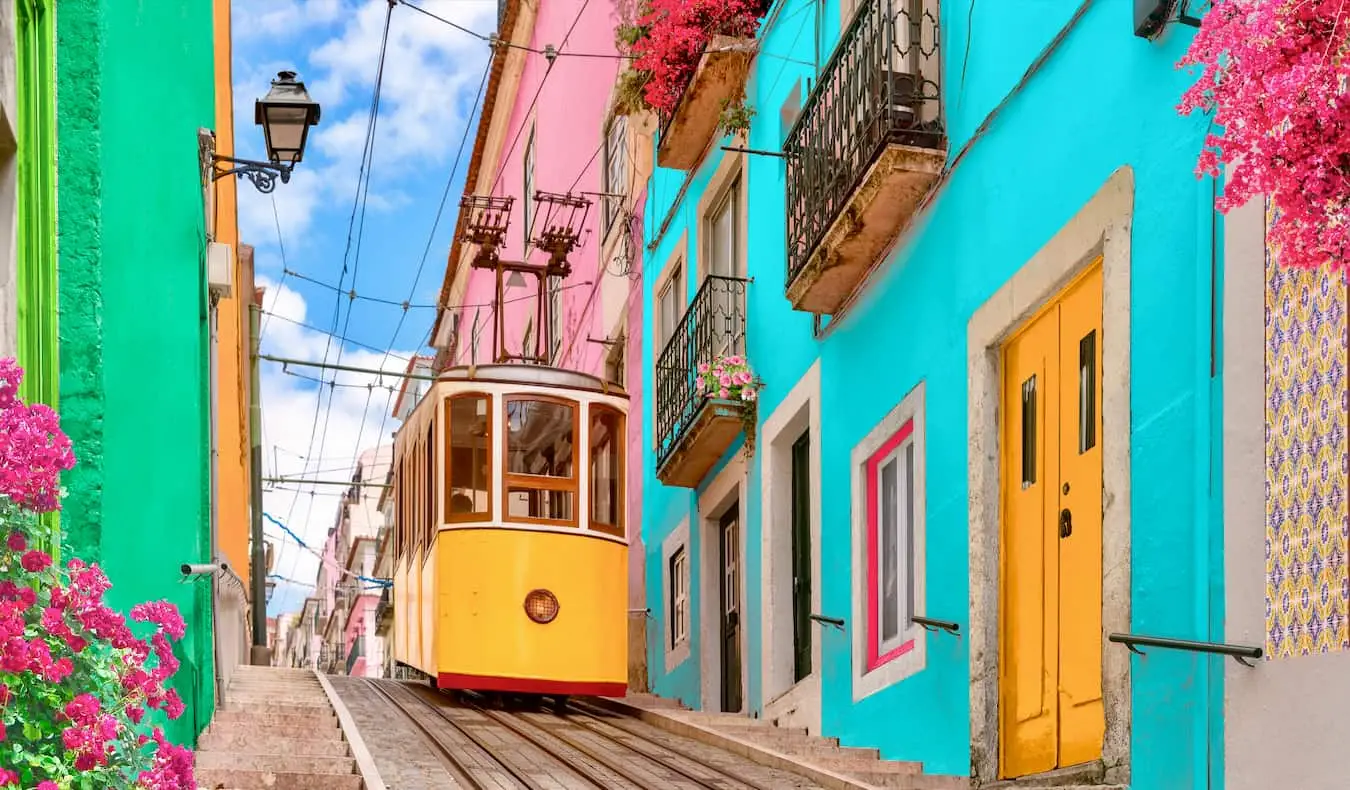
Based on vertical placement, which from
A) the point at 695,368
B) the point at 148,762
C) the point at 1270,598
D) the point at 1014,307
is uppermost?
the point at 695,368

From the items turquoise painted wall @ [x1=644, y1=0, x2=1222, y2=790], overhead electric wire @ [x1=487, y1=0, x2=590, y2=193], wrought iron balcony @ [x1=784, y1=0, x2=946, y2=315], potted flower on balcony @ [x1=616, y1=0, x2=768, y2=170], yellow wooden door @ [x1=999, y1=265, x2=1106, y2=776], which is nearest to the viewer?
turquoise painted wall @ [x1=644, y1=0, x2=1222, y2=790]

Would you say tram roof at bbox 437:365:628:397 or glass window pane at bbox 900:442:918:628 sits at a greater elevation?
tram roof at bbox 437:365:628:397

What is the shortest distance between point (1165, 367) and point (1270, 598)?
3.60 ft

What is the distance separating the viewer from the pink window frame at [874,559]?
10.4 meters

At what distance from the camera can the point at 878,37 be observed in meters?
9.77

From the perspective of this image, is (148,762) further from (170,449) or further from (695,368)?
(695,368)

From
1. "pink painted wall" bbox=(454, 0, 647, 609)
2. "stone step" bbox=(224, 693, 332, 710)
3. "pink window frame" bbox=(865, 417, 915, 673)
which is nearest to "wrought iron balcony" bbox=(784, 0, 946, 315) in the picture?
"pink window frame" bbox=(865, 417, 915, 673)

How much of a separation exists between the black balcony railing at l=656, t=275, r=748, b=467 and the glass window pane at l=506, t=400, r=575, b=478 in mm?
989

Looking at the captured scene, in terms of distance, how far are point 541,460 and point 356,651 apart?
1477 inches

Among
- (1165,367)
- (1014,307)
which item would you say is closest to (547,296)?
(1014,307)

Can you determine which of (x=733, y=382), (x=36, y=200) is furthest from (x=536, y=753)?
(x=36, y=200)

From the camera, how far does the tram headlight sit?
1330 centimetres

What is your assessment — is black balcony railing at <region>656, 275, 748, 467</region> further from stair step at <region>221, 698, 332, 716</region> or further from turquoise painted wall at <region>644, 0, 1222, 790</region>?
stair step at <region>221, 698, 332, 716</region>

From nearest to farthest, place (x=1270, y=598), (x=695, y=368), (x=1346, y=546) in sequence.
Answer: (x=1346, y=546) < (x=1270, y=598) < (x=695, y=368)
